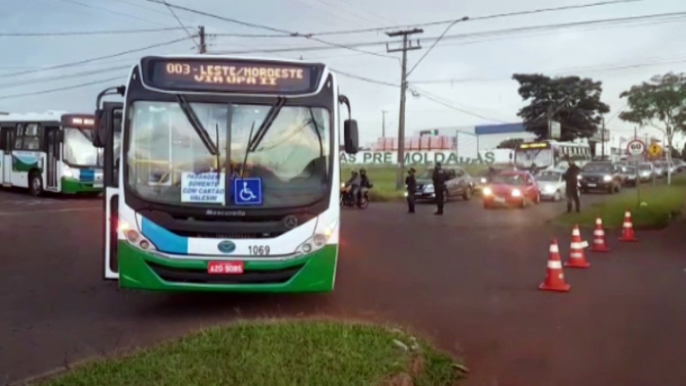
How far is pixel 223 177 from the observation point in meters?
9.07

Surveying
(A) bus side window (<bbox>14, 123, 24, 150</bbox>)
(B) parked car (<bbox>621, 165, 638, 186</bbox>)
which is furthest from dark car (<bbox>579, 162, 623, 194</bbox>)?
(A) bus side window (<bbox>14, 123, 24, 150</bbox>)

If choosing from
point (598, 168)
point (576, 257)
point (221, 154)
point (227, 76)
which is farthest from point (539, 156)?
point (221, 154)

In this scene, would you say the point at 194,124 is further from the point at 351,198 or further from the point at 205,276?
the point at 351,198

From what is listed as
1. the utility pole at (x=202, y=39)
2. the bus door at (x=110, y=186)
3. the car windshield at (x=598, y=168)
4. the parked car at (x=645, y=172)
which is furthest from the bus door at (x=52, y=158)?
the parked car at (x=645, y=172)

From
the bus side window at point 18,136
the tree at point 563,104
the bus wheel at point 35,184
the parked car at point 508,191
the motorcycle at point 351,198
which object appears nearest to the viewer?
the bus wheel at point 35,184

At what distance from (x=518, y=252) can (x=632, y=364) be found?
926cm

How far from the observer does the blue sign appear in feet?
29.7

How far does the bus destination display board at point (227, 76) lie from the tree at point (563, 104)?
68552 millimetres

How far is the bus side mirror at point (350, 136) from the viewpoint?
9953 millimetres

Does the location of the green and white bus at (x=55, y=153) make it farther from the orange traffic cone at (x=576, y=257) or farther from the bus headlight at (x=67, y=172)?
the orange traffic cone at (x=576, y=257)

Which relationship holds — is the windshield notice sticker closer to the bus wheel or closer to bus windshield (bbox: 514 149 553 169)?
the bus wheel

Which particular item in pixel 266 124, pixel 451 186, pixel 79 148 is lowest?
pixel 451 186

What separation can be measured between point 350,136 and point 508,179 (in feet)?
78.5

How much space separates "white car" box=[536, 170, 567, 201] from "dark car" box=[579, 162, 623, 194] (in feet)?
24.6
